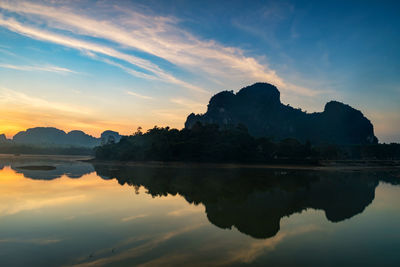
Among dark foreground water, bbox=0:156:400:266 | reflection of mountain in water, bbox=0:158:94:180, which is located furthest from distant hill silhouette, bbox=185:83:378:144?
dark foreground water, bbox=0:156:400:266

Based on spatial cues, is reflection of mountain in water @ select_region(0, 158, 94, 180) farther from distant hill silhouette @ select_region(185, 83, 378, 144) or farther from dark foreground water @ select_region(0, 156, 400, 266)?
distant hill silhouette @ select_region(185, 83, 378, 144)

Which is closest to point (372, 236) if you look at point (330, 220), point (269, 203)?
point (330, 220)

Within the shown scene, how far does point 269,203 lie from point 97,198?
12615mm

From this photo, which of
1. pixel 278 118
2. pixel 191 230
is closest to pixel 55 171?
pixel 191 230

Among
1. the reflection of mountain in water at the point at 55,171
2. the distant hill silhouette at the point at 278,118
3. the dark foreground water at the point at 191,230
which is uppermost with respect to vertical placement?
the distant hill silhouette at the point at 278,118

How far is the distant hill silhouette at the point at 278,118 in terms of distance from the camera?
166 m

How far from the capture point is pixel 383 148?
310 ft

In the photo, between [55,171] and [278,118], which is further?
[278,118]

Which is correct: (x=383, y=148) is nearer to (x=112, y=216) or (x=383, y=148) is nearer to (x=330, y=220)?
(x=330, y=220)

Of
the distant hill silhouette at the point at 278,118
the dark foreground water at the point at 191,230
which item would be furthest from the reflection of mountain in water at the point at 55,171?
the distant hill silhouette at the point at 278,118

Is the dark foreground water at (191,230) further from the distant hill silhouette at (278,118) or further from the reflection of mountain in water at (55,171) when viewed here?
the distant hill silhouette at (278,118)

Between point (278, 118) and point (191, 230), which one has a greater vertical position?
point (278, 118)

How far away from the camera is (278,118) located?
562 feet

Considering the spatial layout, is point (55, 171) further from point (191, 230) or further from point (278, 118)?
point (278, 118)
